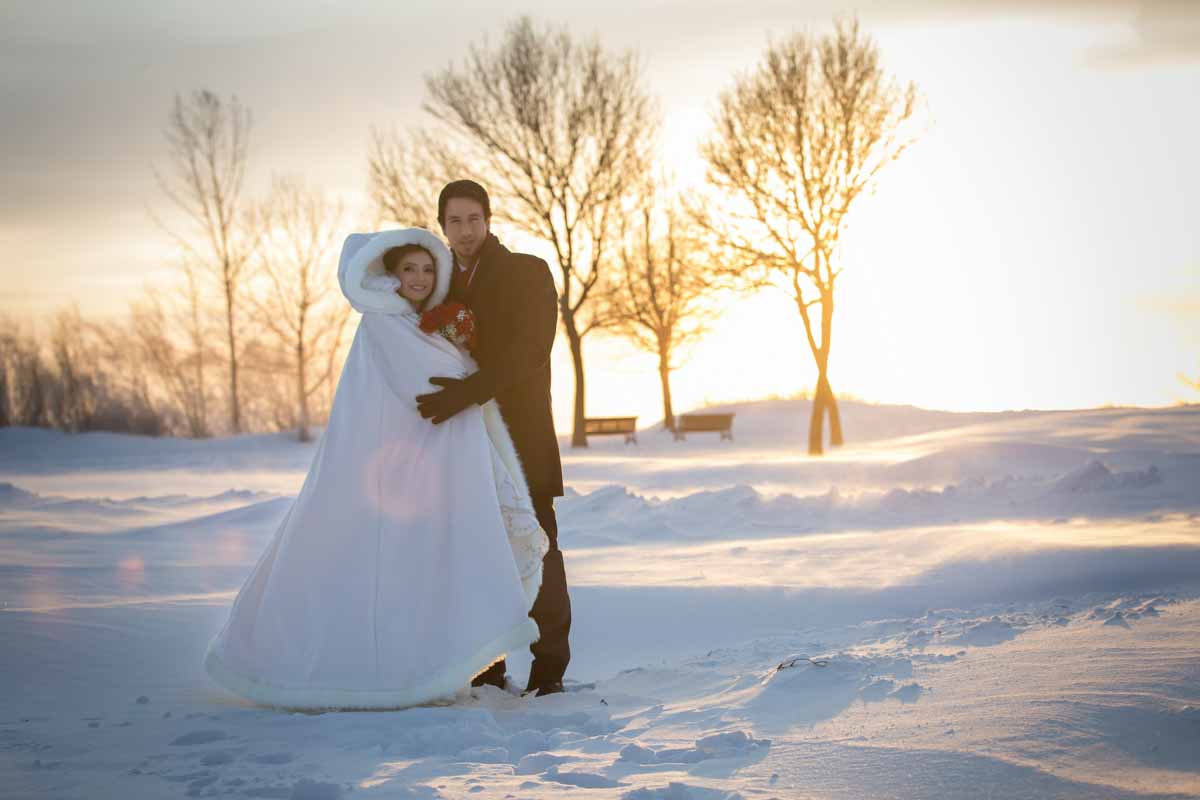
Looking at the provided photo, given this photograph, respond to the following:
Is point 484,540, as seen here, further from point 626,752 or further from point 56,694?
point 56,694

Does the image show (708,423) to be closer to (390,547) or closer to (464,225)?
(464,225)

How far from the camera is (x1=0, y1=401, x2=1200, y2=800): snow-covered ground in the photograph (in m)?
2.79

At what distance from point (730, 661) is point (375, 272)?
2.36 meters

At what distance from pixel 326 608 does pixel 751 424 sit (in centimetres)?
2741

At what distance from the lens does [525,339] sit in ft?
13.4

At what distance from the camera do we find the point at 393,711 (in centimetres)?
352

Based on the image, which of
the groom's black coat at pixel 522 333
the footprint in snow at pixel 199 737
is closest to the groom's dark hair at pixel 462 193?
the groom's black coat at pixel 522 333

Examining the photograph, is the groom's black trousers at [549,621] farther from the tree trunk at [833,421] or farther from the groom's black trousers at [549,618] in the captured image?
the tree trunk at [833,421]

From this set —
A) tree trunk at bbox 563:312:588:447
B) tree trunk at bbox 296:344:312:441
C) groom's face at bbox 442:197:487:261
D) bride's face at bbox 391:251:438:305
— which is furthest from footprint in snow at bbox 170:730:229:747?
tree trunk at bbox 296:344:312:441

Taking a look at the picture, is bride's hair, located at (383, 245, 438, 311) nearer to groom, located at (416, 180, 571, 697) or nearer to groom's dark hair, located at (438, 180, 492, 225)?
groom, located at (416, 180, 571, 697)

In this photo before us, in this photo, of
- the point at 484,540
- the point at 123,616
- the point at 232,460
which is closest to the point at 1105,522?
the point at 484,540

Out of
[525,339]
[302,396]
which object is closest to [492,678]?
[525,339]

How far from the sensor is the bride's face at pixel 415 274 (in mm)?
3881

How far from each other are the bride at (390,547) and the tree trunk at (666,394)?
28284 millimetres
